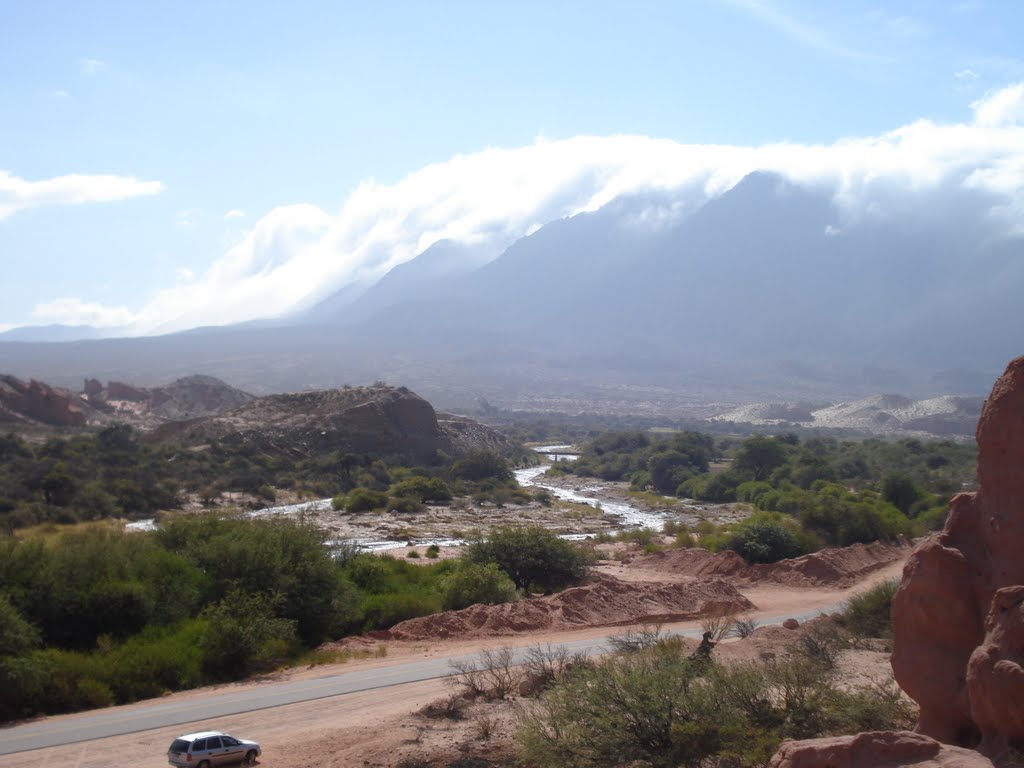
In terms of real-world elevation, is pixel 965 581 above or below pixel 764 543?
above

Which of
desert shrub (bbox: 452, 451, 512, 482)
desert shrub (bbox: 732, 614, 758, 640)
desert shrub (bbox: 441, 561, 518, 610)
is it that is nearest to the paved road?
desert shrub (bbox: 732, 614, 758, 640)

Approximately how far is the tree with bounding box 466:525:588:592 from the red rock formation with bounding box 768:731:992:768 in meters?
26.3

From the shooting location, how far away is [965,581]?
982 centimetres

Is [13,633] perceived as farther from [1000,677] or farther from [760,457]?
[760,457]

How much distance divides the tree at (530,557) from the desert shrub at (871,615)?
1277 cm

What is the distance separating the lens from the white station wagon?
14.0 meters

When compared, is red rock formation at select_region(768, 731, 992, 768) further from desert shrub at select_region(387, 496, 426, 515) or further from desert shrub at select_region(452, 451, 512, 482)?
desert shrub at select_region(452, 451, 512, 482)

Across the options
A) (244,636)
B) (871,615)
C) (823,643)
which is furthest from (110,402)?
(823,643)

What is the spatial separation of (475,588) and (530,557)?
5.27 m

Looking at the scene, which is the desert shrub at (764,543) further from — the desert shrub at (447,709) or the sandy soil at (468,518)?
the desert shrub at (447,709)

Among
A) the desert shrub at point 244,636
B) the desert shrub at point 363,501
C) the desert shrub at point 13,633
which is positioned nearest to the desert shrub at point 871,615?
the desert shrub at point 244,636

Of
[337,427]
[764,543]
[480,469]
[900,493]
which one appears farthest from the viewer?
[337,427]

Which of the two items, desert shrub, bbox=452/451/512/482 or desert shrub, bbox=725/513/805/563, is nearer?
desert shrub, bbox=725/513/805/563

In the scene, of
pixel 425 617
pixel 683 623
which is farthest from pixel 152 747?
pixel 683 623
